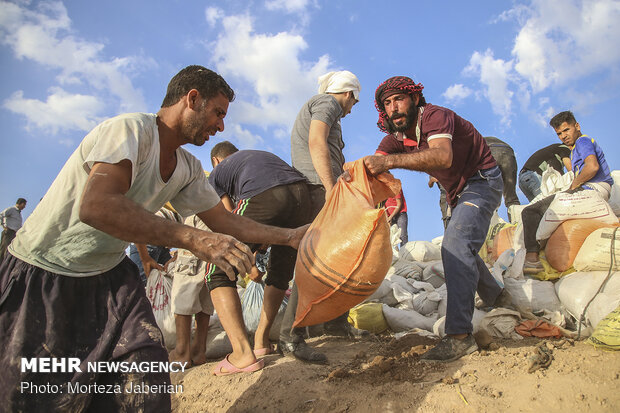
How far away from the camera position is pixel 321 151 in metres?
2.98

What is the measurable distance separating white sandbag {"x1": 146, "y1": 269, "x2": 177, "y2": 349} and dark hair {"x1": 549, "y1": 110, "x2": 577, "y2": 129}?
4.75 metres

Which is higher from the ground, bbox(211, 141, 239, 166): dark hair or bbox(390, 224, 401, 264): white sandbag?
bbox(211, 141, 239, 166): dark hair

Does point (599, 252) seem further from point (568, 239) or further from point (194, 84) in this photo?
point (194, 84)

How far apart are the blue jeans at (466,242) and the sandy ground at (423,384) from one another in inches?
11.4

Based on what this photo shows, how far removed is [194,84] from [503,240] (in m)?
4.22

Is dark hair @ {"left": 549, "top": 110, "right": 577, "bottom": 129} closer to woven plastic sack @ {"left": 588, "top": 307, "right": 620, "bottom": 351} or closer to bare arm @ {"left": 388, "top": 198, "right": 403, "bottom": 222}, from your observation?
bare arm @ {"left": 388, "top": 198, "right": 403, "bottom": 222}

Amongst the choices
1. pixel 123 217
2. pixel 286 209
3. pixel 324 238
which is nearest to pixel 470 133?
pixel 286 209

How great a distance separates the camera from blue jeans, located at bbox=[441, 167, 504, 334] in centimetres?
257

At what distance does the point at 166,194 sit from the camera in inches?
77.9

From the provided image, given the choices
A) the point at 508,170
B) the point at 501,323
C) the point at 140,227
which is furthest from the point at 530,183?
the point at 140,227

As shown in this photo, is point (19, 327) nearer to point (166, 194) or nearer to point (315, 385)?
point (166, 194)

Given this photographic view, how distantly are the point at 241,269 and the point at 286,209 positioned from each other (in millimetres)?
1443

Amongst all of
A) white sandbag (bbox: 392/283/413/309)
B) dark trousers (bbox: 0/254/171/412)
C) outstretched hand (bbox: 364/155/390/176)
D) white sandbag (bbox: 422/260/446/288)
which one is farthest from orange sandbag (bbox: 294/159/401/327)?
white sandbag (bbox: 422/260/446/288)

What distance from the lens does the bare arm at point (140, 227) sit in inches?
54.4
